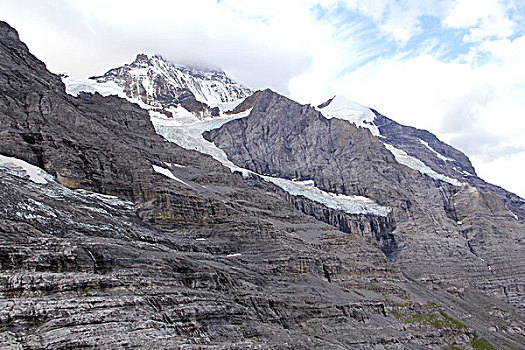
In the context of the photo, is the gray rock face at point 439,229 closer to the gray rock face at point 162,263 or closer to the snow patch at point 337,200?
the snow patch at point 337,200

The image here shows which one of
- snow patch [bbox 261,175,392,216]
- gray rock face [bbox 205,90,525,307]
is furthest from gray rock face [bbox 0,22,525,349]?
snow patch [bbox 261,175,392,216]

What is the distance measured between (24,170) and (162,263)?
95.7ft

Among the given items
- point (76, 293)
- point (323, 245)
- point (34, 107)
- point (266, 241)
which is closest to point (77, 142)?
point (34, 107)

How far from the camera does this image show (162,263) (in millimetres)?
49688

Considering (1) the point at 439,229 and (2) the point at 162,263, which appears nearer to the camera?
(2) the point at 162,263

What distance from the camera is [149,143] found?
11944 centimetres

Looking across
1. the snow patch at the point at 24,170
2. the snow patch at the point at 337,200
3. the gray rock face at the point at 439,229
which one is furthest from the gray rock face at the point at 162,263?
the snow patch at the point at 337,200

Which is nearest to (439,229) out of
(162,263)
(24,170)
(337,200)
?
(337,200)

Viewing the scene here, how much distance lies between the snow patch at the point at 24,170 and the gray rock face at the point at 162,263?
4.13ft

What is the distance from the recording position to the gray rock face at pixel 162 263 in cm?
3722

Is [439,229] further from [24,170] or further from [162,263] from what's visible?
[24,170]

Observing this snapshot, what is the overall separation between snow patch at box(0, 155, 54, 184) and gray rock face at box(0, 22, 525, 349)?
4.13 feet

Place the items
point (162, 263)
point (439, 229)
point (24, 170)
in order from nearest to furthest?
point (162, 263) < point (24, 170) < point (439, 229)

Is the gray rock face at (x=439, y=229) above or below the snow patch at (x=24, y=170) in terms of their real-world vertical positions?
above
